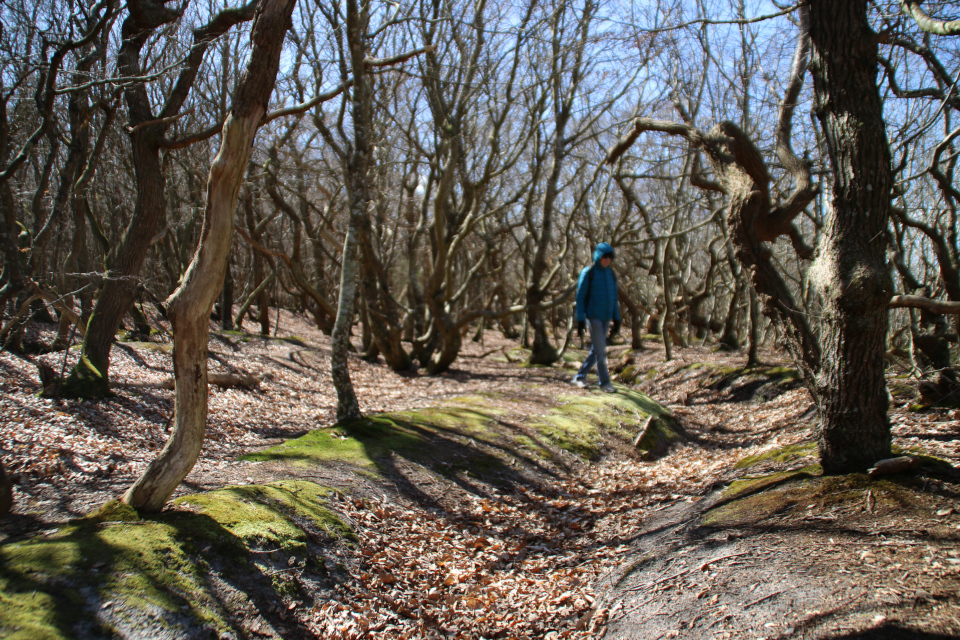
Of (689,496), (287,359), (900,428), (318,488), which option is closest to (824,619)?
(689,496)

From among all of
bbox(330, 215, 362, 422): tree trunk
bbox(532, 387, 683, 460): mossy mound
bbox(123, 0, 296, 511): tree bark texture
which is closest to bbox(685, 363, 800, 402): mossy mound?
bbox(532, 387, 683, 460): mossy mound

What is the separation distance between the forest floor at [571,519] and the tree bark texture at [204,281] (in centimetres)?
81

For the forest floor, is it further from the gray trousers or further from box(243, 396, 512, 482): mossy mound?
the gray trousers

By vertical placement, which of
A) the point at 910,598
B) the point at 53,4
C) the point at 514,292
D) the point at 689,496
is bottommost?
the point at 689,496

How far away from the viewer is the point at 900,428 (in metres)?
5.57

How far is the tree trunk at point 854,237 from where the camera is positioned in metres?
3.92

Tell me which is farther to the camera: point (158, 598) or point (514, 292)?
point (514, 292)

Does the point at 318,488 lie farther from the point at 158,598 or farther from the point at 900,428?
the point at 900,428

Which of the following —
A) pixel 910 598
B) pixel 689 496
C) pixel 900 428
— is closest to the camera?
pixel 910 598

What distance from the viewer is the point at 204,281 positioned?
360cm

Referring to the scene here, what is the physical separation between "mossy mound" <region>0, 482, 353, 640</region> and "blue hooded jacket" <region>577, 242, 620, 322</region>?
21.7 feet

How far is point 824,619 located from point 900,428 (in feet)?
12.8

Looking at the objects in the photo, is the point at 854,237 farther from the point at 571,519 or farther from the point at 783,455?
the point at 571,519

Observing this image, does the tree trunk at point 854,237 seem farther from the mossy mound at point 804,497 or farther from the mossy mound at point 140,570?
the mossy mound at point 140,570
